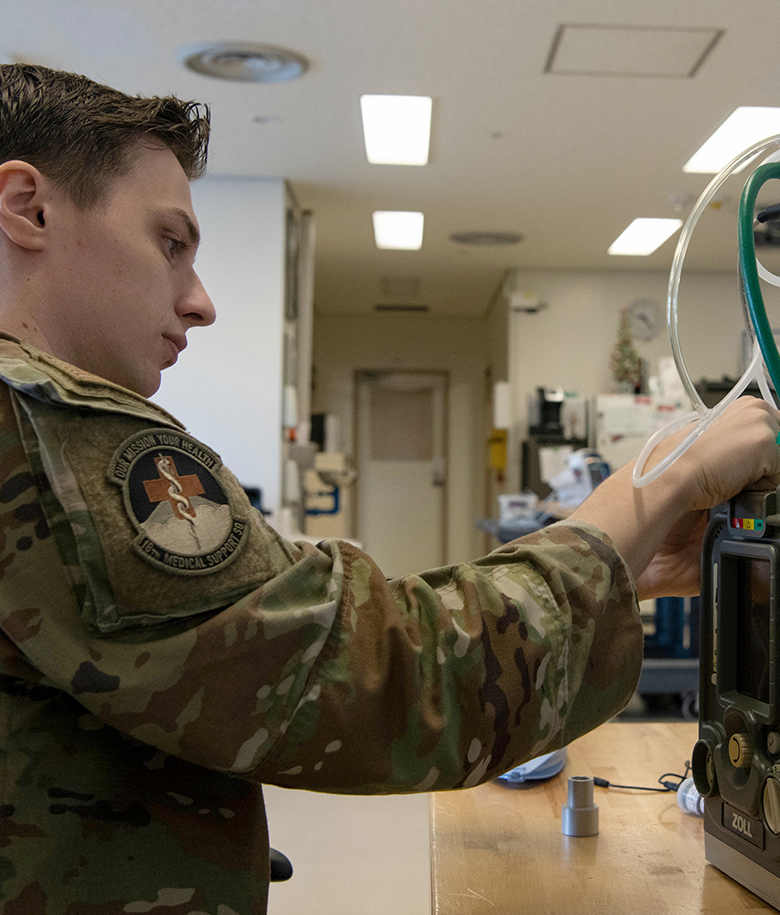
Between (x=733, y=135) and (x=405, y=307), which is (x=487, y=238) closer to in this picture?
(x=733, y=135)

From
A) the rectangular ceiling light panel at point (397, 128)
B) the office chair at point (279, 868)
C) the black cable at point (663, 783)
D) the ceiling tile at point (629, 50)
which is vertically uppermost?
the rectangular ceiling light panel at point (397, 128)

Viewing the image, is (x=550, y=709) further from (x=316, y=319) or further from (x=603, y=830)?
(x=316, y=319)

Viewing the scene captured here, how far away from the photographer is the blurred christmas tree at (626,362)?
22.6 feet

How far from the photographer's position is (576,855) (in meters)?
0.86

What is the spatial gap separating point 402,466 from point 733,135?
229 inches

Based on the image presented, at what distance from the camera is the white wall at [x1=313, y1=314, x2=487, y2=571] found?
9.39 metres

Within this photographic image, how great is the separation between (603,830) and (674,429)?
454mm

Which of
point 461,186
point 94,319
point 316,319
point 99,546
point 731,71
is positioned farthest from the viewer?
point 316,319

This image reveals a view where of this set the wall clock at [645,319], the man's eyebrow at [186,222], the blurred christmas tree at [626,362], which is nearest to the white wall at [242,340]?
the blurred christmas tree at [626,362]

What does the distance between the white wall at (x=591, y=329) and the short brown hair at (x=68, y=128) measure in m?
6.69

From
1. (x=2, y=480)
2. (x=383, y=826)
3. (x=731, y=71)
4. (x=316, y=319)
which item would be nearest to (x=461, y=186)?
(x=731, y=71)

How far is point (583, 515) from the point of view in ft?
2.25

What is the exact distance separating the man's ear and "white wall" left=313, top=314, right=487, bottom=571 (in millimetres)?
8746

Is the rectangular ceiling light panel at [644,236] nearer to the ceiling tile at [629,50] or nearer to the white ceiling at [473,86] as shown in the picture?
the white ceiling at [473,86]
